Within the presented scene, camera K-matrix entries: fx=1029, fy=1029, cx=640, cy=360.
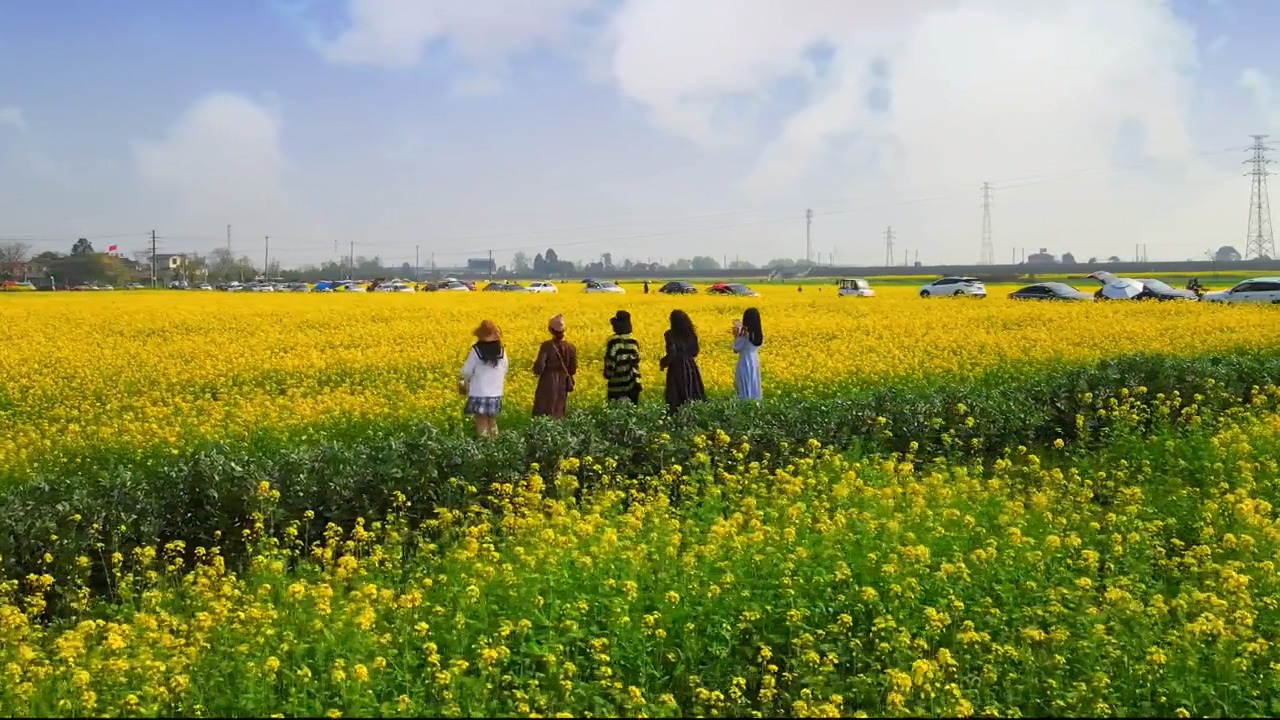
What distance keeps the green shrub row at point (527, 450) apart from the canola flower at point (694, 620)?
0.80ft

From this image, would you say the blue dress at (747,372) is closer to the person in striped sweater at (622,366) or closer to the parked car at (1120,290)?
the person in striped sweater at (622,366)

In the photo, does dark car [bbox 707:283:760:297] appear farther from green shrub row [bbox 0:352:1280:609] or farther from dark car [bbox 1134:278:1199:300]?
green shrub row [bbox 0:352:1280:609]

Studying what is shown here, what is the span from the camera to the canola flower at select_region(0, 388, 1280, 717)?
14.8ft

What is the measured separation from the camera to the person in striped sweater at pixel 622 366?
10781mm

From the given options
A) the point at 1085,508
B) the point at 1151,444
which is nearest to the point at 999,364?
the point at 1151,444

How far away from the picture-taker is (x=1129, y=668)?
480 centimetres

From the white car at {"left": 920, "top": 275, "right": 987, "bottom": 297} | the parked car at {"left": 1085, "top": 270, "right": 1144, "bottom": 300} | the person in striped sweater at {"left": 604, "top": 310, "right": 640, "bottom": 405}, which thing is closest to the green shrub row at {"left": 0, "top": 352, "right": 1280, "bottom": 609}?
the person in striped sweater at {"left": 604, "top": 310, "right": 640, "bottom": 405}

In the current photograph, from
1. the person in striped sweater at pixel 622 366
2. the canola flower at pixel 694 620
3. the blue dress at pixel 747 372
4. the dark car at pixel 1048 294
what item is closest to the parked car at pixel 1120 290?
the dark car at pixel 1048 294

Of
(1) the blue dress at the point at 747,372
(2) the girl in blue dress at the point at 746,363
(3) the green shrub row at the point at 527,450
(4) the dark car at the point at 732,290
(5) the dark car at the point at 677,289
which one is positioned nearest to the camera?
(3) the green shrub row at the point at 527,450

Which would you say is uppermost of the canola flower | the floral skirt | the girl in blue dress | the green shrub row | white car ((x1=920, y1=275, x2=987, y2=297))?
white car ((x1=920, y1=275, x2=987, y2=297))

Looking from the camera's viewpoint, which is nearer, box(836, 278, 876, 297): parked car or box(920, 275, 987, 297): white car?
box(836, 278, 876, 297): parked car

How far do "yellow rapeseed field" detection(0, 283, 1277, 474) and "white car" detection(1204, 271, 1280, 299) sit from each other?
22.1 ft

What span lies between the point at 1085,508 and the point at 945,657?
3416mm

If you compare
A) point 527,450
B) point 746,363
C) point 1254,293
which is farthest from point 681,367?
point 1254,293
